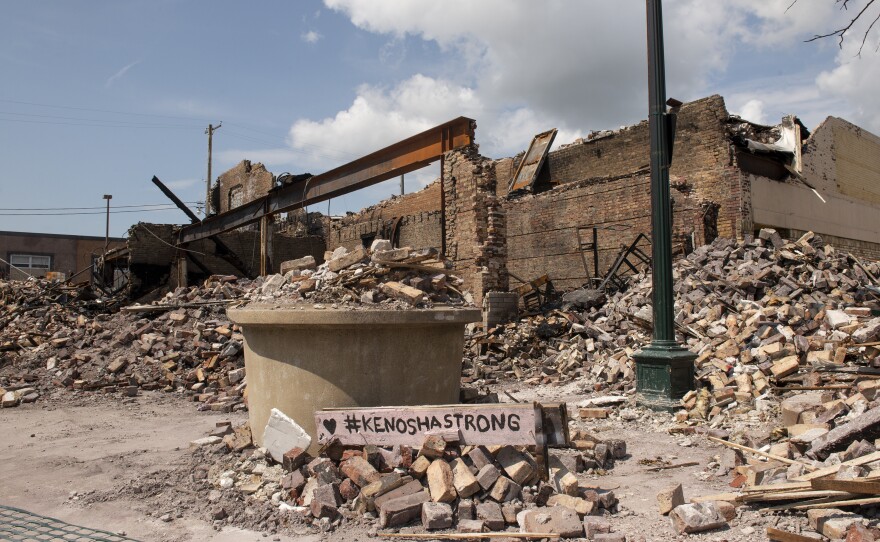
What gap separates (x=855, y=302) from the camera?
9539 millimetres

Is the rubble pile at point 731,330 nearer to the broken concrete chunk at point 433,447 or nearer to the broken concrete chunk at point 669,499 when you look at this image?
the broken concrete chunk at point 669,499

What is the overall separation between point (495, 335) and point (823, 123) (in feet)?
45.2

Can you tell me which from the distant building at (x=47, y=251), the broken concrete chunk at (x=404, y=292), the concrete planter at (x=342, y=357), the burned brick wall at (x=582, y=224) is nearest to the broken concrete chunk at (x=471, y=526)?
the concrete planter at (x=342, y=357)

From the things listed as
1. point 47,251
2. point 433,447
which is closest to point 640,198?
point 433,447

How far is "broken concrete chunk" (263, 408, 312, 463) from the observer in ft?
14.4

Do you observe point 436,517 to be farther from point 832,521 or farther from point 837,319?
point 837,319

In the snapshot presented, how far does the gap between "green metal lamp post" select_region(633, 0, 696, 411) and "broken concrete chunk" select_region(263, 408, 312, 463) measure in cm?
401

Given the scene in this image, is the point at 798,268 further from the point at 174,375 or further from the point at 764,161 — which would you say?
the point at 174,375

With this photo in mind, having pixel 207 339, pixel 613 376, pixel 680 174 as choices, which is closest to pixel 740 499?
pixel 613 376

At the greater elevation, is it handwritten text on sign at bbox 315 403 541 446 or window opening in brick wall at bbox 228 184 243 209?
window opening in brick wall at bbox 228 184 243 209

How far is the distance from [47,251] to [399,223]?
29.7 metres

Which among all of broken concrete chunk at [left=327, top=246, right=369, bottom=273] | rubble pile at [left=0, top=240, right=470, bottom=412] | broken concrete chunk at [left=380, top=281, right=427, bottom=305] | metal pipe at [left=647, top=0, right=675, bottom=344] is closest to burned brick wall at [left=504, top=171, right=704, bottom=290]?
metal pipe at [left=647, top=0, right=675, bottom=344]

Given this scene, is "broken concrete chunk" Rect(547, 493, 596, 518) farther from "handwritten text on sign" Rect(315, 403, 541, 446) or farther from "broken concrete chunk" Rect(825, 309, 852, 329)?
"broken concrete chunk" Rect(825, 309, 852, 329)

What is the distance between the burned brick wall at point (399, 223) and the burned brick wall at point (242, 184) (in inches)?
274
